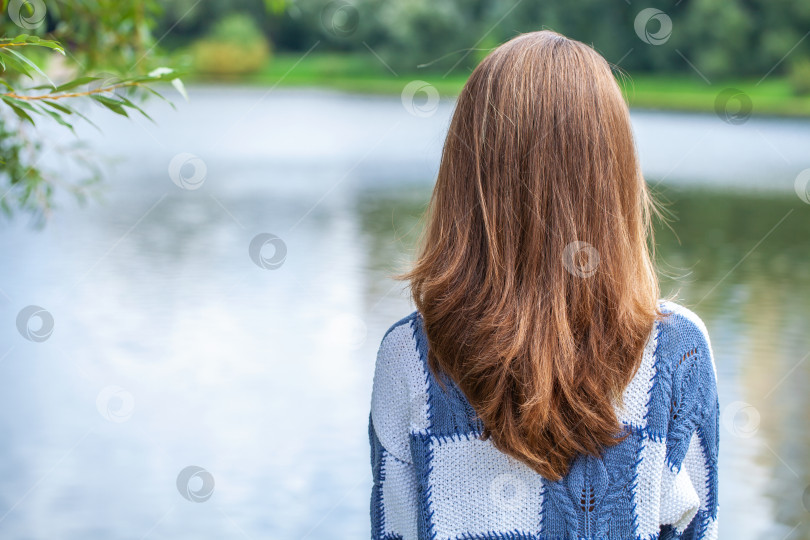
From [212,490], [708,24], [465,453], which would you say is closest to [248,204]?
[212,490]

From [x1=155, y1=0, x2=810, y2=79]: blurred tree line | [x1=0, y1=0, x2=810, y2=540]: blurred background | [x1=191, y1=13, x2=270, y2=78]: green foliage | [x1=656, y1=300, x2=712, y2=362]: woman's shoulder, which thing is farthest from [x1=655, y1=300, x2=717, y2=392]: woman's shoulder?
[x1=191, y1=13, x2=270, y2=78]: green foliage

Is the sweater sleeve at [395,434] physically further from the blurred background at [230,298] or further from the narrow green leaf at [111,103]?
the narrow green leaf at [111,103]

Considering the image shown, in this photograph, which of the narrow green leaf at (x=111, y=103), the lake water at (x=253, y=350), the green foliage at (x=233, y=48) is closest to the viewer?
the narrow green leaf at (x=111, y=103)

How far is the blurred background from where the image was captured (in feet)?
8.29

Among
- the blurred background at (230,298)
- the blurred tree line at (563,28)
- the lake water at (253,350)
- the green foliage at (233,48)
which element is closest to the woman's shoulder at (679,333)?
the blurred background at (230,298)

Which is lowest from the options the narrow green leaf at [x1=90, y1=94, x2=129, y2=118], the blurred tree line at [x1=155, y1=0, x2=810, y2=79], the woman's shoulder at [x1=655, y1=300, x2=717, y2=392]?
the woman's shoulder at [x1=655, y1=300, x2=717, y2=392]

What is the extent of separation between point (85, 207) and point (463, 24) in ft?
45.5

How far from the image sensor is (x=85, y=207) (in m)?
8.12

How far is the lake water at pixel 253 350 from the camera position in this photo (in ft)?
9.75

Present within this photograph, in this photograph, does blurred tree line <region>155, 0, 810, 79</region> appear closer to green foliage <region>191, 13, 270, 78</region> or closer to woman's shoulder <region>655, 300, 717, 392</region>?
green foliage <region>191, 13, 270, 78</region>

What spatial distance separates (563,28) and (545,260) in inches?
736

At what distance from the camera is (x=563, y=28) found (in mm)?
18703

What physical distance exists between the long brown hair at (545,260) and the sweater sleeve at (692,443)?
6 centimetres

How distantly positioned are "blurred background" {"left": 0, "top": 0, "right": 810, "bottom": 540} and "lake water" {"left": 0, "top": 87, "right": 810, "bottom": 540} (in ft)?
0.04
